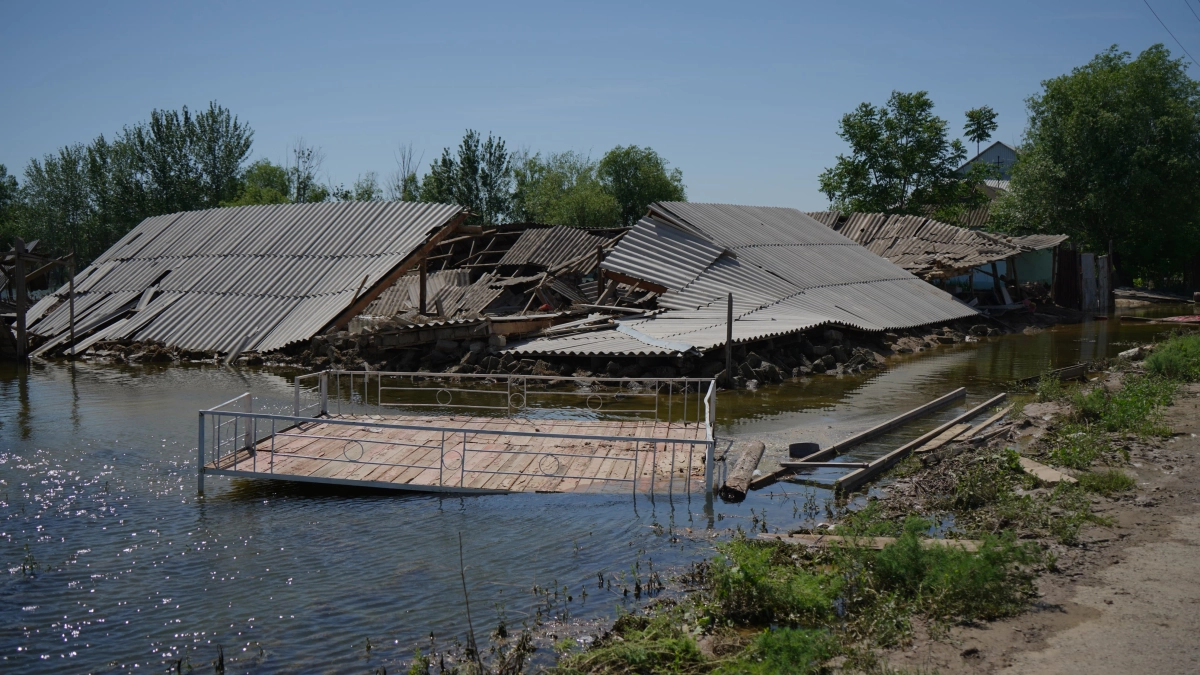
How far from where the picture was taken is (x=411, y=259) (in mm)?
29156

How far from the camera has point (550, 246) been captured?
130 ft

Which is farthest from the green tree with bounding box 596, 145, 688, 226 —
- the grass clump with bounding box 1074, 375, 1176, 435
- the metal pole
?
the grass clump with bounding box 1074, 375, 1176, 435

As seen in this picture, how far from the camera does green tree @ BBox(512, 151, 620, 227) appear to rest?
63.6m

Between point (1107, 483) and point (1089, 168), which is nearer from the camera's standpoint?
point (1107, 483)

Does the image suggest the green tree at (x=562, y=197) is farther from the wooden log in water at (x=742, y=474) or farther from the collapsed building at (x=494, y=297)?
the wooden log in water at (x=742, y=474)

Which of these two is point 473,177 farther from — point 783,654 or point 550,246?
point 783,654

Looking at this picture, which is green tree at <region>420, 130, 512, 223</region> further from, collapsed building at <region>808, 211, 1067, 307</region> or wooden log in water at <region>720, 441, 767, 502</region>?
wooden log in water at <region>720, 441, 767, 502</region>

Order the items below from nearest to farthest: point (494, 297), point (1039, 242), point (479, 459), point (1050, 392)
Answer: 1. point (479, 459)
2. point (1050, 392)
3. point (494, 297)
4. point (1039, 242)

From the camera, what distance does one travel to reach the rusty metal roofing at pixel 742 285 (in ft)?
82.4

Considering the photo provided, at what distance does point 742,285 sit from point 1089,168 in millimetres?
26610

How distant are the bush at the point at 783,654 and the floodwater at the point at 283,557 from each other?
2.01m

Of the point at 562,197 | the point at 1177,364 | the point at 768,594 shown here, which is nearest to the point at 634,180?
the point at 562,197

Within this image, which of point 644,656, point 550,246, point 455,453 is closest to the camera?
point 644,656

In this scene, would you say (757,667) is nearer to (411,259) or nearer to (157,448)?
(157,448)
